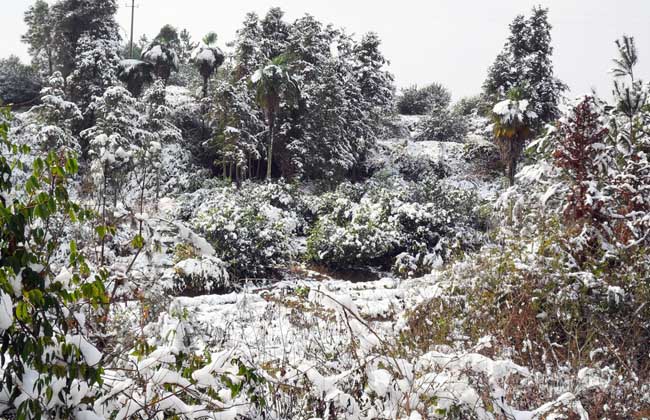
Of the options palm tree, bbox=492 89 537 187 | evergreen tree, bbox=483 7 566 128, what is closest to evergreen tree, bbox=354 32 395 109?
evergreen tree, bbox=483 7 566 128

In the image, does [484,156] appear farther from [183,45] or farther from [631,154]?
[183,45]

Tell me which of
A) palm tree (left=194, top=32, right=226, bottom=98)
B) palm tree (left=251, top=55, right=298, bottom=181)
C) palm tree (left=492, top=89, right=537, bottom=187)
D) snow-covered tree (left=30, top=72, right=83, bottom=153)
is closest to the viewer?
snow-covered tree (left=30, top=72, right=83, bottom=153)

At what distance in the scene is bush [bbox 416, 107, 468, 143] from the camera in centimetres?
2558

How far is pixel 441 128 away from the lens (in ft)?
83.3

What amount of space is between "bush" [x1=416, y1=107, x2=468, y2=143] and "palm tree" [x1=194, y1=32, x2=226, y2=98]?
11.2 meters

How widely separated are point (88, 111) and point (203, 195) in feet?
23.6

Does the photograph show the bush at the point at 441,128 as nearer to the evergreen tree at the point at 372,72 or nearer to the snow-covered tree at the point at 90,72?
the evergreen tree at the point at 372,72

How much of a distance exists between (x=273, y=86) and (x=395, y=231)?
829 centimetres

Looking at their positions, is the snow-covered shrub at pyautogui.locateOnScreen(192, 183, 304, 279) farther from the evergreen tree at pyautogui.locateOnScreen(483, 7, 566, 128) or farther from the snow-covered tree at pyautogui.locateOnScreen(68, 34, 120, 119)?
the evergreen tree at pyautogui.locateOnScreen(483, 7, 566, 128)

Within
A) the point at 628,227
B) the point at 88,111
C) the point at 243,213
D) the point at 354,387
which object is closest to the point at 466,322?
the point at 628,227

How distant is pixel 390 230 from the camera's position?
12164mm

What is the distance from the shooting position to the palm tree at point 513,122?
14.9m

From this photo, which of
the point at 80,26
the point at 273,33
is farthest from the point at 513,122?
the point at 80,26

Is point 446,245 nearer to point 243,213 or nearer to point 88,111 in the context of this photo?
point 243,213
